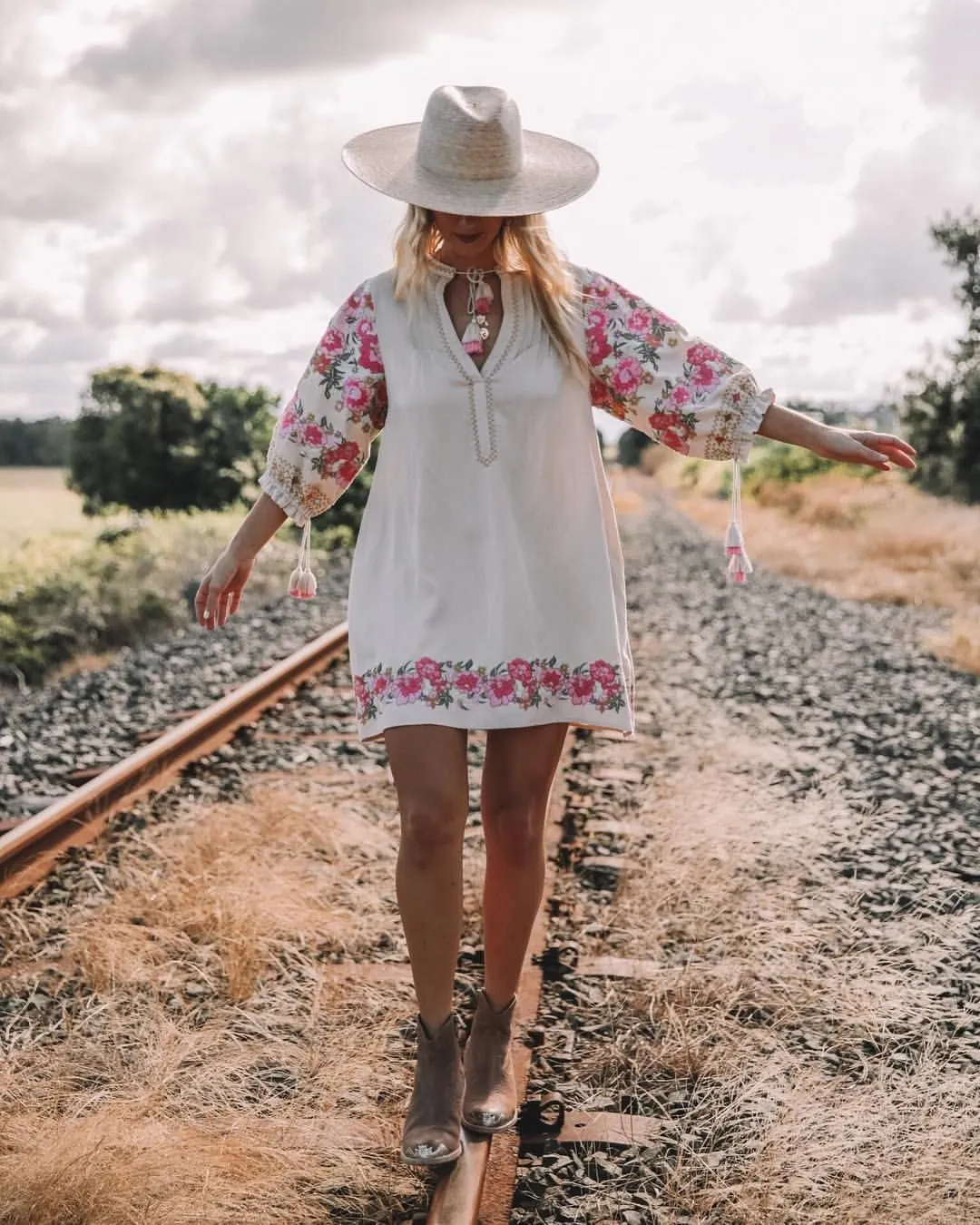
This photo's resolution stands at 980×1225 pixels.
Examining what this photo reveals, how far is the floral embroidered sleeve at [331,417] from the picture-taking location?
2750mm

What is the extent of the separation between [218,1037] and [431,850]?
0.91 metres

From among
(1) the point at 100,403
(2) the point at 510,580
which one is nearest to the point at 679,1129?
(2) the point at 510,580

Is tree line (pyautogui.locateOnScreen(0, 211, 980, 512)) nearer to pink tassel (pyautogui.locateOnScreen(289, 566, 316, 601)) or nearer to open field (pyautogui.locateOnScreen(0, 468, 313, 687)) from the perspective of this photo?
open field (pyautogui.locateOnScreen(0, 468, 313, 687))

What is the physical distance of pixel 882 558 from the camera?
1532cm

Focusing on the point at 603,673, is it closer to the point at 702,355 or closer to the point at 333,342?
the point at 702,355

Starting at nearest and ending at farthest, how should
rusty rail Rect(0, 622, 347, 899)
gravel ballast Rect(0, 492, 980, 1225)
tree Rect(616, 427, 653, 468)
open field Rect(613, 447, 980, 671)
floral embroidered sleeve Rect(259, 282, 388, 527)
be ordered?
floral embroidered sleeve Rect(259, 282, 388, 527), gravel ballast Rect(0, 492, 980, 1225), rusty rail Rect(0, 622, 347, 899), open field Rect(613, 447, 980, 671), tree Rect(616, 427, 653, 468)

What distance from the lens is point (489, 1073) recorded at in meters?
2.90

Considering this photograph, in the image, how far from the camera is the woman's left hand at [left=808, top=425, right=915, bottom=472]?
9.27 ft

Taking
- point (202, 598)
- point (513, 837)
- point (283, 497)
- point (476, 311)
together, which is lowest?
point (513, 837)

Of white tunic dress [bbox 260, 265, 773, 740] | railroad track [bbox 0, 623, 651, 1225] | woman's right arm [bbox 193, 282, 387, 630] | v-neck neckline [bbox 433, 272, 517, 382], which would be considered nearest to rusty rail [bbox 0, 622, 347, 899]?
railroad track [bbox 0, 623, 651, 1225]

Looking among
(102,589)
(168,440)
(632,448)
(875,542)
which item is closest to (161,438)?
(168,440)

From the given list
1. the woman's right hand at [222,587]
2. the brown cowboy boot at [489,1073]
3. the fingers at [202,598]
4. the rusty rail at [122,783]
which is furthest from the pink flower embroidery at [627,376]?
the rusty rail at [122,783]

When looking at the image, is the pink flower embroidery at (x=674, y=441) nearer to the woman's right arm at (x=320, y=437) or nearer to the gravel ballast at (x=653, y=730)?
the woman's right arm at (x=320, y=437)

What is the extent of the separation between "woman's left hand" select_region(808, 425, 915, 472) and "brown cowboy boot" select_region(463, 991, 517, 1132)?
1.39 m
